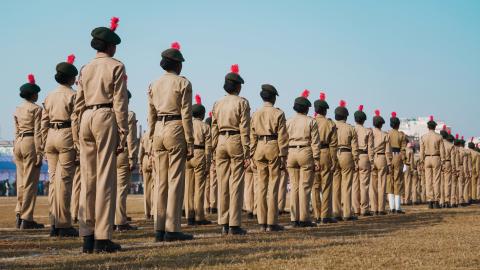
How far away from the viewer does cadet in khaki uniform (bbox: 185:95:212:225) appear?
56.2 ft

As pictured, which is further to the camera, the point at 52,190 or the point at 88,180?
the point at 52,190

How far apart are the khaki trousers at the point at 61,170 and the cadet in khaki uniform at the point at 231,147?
8.80 ft

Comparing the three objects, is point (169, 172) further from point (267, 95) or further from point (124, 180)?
point (267, 95)

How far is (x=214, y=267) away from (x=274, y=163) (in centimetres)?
644

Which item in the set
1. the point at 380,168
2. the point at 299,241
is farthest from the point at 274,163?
the point at 380,168

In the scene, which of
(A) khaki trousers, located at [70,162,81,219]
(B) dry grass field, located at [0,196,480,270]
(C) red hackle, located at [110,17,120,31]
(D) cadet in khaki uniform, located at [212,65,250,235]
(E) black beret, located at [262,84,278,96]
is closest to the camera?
(B) dry grass field, located at [0,196,480,270]

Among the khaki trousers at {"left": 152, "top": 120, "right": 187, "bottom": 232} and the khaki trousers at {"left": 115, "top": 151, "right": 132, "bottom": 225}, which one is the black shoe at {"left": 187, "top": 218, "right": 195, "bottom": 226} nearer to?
→ the khaki trousers at {"left": 115, "top": 151, "right": 132, "bottom": 225}

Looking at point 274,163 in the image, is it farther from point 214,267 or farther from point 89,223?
point 214,267

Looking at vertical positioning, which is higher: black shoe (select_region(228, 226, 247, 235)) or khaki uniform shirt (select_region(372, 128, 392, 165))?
khaki uniform shirt (select_region(372, 128, 392, 165))

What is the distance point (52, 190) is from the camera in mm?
13508

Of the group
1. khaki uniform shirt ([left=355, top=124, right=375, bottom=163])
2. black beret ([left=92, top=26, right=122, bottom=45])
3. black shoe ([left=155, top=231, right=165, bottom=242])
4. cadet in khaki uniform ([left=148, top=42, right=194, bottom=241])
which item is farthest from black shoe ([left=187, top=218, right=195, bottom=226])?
black beret ([left=92, top=26, right=122, bottom=45])

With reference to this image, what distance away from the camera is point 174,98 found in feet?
37.6

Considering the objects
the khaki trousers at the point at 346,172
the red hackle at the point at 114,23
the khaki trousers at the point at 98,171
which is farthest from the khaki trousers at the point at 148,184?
the khaki trousers at the point at 98,171

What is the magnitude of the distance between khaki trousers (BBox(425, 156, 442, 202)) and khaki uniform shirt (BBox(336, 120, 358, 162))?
7682mm
